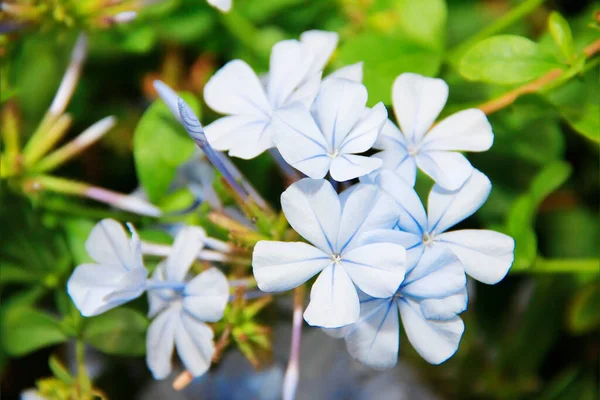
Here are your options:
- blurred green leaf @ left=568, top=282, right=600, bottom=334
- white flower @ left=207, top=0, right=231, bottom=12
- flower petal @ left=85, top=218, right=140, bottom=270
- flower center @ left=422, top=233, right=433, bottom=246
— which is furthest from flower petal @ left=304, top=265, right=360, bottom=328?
blurred green leaf @ left=568, top=282, right=600, bottom=334

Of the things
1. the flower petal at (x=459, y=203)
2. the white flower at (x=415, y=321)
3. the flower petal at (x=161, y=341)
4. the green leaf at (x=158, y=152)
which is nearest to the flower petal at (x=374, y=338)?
the white flower at (x=415, y=321)

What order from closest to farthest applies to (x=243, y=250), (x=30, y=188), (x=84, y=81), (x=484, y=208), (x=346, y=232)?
(x=346, y=232)
(x=243, y=250)
(x=30, y=188)
(x=484, y=208)
(x=84, y=81)

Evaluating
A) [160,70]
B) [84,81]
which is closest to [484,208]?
[160,70]

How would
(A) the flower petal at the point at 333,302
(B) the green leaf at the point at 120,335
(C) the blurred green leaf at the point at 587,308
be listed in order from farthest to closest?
(C) the blurred green leaf at the point at 587,308 → (B) the green leaf at the point at 120,335 → (A) the flower petal at the point at 333,302

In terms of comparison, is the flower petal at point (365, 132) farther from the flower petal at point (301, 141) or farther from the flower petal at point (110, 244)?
the flower petal at point (110, 244)

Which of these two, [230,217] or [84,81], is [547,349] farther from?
[84,81]
